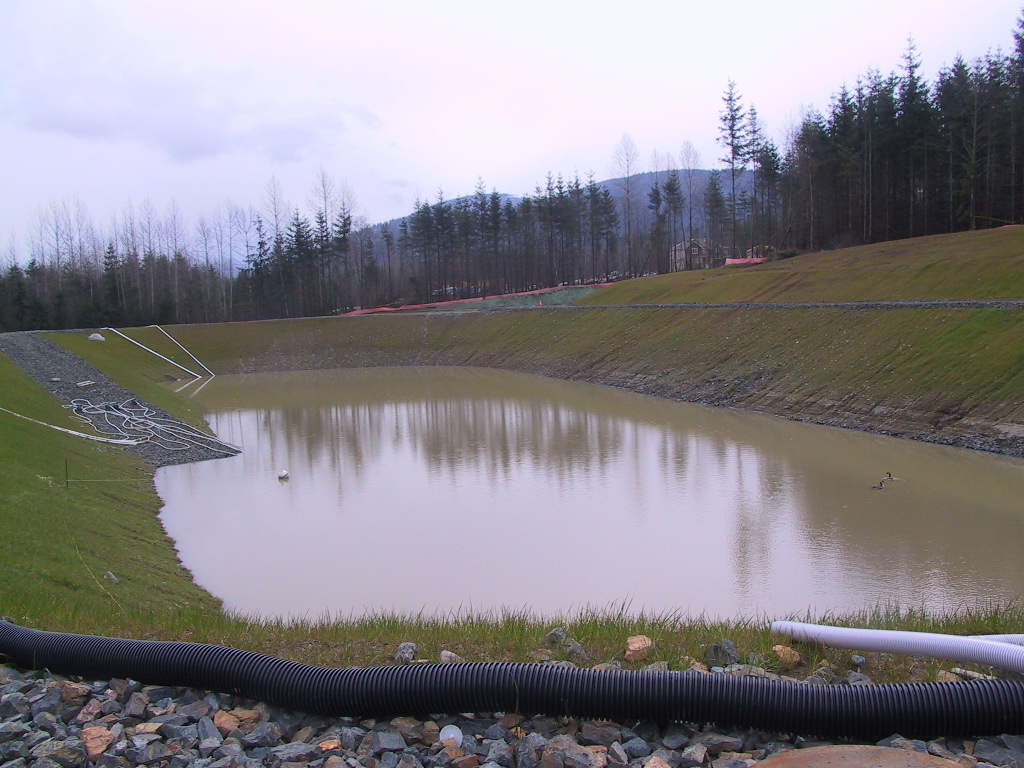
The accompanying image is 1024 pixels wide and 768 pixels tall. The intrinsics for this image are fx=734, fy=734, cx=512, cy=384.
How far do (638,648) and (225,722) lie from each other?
2.89 meters

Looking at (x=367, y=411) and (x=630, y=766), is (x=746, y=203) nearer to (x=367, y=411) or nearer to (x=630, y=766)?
(x=367, y=411)

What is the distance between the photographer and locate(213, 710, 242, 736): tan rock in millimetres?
4631

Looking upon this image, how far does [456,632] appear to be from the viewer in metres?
6.29

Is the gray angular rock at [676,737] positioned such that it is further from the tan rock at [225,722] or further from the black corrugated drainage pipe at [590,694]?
the tan rock at [225,722]

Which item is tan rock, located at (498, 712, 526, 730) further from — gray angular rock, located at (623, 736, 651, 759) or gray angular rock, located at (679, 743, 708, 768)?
gray angular rock, located at (679, 743, 708, 768)

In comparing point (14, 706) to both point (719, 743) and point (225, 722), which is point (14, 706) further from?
point (719, 743)

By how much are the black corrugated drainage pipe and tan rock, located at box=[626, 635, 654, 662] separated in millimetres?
853

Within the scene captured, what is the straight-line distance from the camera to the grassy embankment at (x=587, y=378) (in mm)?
6355

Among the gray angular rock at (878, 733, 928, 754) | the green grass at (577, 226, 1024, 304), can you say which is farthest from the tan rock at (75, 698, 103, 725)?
the green grass at (577, 226, 1024, 304)

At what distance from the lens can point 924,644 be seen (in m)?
5.16

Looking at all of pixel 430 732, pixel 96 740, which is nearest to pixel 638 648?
pixel 430 732

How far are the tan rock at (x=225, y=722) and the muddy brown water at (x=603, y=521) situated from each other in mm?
3228

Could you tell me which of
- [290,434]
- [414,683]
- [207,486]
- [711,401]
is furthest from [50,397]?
[414,683]

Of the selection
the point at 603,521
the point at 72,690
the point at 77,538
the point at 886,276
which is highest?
the point at 886,276
